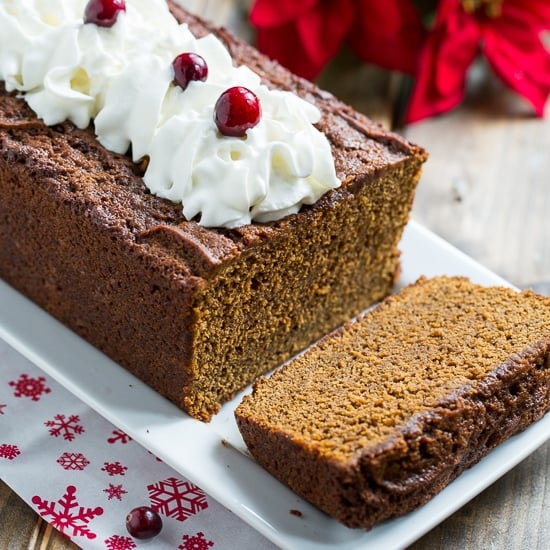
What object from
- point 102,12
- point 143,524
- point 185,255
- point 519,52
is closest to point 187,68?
point 102,12

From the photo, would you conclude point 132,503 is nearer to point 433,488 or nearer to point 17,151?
point 433,488

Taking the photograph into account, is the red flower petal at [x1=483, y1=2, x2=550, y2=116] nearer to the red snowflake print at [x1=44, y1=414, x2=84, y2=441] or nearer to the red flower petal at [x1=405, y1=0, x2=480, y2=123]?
the red flower petal at [x1=405, y1=0, x2=480, y2=123]

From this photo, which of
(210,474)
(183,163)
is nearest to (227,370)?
(210,474)

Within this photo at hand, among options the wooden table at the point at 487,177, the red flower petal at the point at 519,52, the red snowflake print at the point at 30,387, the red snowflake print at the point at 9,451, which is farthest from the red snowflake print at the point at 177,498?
the red flower petal at the point at 519,52

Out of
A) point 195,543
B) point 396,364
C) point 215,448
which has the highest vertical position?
point 396,364

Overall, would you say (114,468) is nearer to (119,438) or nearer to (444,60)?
(119,438)

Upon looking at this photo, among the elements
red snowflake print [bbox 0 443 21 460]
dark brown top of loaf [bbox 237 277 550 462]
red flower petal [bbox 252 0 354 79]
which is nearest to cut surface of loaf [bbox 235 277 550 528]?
dark brown top of loaf [bbox 237 277 550 462]
